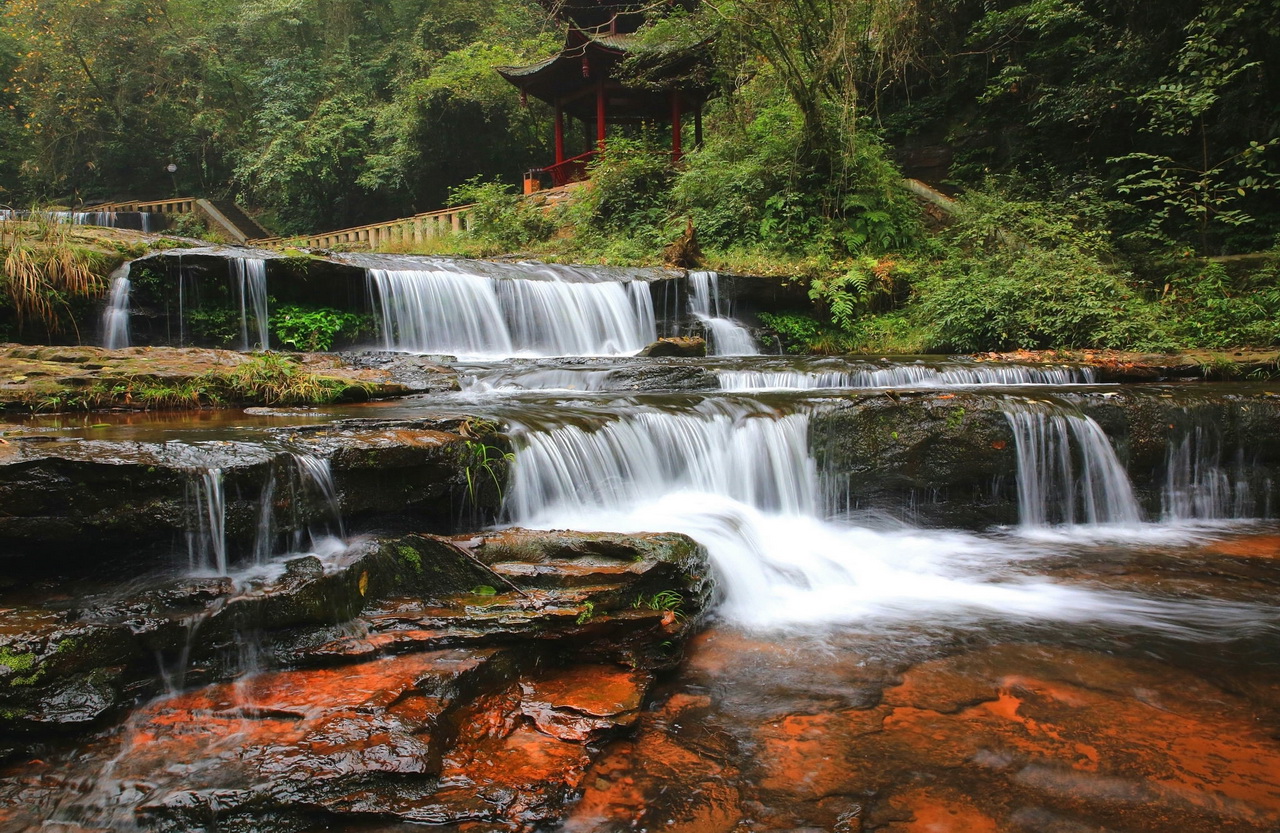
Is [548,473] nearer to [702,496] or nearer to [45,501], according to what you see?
[702,496]

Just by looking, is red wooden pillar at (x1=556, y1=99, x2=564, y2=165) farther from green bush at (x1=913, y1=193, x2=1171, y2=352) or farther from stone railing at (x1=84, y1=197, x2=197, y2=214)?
stone railing at (x1=84, y1=197, x2=197, y2=214)

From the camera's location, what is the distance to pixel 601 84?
830 inches

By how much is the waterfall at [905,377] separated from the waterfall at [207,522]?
547 centimetres

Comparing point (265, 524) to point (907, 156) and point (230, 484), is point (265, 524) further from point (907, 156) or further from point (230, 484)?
point (907, 156)

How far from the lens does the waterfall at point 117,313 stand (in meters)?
8.30

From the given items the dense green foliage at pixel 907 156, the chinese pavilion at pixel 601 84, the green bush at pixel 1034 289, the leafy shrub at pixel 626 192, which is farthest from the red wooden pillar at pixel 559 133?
the green bush at pixel 1034 289

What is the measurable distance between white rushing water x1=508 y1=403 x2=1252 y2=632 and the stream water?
0.02 m

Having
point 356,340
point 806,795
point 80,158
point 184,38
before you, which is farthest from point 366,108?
point 806,795

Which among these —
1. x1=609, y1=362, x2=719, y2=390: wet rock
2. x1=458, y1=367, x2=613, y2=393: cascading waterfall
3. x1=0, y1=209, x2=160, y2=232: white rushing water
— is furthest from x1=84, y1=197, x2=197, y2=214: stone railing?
x1=609, y1=362, x2=719, y2=390: wet rock

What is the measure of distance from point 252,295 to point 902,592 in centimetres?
875

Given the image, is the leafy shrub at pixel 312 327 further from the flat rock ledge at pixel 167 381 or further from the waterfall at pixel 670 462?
the waterfall at pixel 670 462

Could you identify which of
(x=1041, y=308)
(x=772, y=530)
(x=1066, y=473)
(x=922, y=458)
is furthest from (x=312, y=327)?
(x=1041, y=308)

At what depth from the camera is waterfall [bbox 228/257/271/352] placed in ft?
30.5

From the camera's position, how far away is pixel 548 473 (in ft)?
16.8
